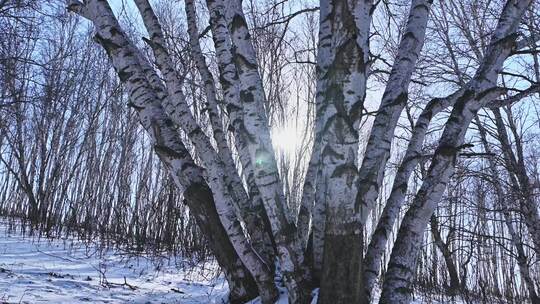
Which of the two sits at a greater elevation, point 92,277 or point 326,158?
point 326,158

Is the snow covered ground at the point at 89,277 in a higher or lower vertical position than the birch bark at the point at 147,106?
lower

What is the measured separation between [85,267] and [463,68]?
799cm

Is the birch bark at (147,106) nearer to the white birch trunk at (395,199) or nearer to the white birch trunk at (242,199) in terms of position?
the white birch trunk at (242,199)

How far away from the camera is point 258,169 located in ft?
7.38

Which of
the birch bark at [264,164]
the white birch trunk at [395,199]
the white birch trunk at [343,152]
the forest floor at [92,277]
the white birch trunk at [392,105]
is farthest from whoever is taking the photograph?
the forest floor at [92,277]

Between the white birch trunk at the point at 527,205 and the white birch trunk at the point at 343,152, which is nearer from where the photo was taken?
the white birch trunk at the point at 343,152

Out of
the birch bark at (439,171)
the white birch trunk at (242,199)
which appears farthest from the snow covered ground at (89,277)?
the birch bark at (439,171)

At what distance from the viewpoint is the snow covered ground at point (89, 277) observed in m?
3.33

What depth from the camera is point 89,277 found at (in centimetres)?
411

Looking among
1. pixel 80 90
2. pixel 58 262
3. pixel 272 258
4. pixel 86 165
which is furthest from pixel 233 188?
pixel 80 90

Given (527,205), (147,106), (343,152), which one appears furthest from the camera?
(527,205)

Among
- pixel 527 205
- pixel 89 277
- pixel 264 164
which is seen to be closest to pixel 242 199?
pixel 264 164

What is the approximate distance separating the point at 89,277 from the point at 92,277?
141mm

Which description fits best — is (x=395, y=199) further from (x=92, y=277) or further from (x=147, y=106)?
(x=92, y=277)
